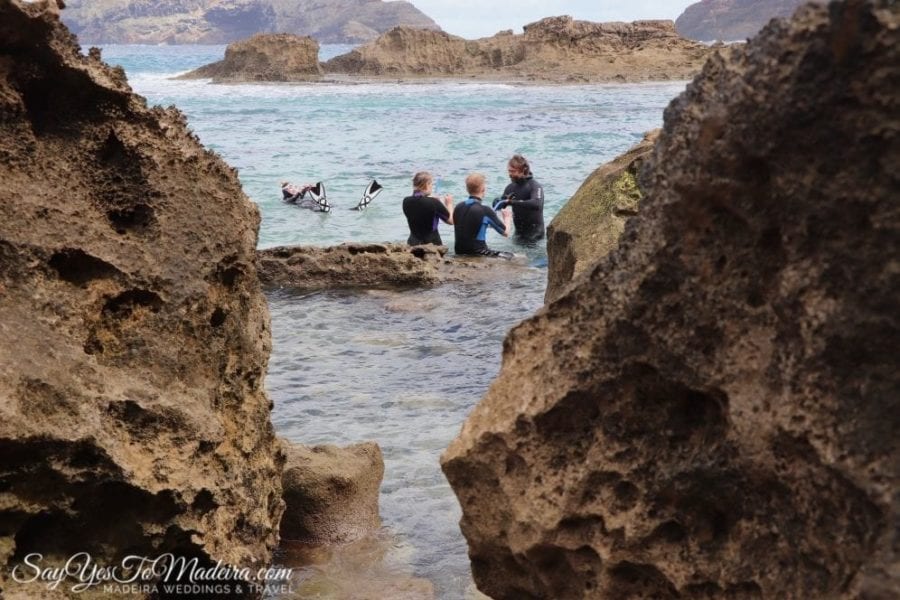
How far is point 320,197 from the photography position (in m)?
16.5

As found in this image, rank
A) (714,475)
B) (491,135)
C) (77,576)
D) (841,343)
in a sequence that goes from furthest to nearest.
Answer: (491,135), (77,576), (714,475), (841,343)

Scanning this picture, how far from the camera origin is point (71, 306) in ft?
12.7

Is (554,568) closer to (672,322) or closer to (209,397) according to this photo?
(672,322)

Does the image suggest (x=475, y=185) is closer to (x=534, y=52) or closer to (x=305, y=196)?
(x=305, y=196)

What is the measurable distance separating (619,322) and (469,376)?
17.0 feet

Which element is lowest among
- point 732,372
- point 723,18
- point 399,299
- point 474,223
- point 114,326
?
point 399,299

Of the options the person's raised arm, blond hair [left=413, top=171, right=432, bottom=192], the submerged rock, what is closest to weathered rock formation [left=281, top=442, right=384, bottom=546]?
the submerged rock

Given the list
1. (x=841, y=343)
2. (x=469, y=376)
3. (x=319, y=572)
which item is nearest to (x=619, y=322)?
(x=841, y=343)

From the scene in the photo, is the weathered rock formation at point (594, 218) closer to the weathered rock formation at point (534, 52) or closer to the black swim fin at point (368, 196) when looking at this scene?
the black swim fin at point (368, 196)

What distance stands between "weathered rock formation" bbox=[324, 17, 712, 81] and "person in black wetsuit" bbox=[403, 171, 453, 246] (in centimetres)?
4288

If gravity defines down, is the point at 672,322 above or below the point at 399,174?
above

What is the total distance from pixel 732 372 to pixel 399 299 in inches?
309

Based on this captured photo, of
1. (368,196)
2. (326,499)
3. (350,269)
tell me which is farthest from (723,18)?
(326,499)

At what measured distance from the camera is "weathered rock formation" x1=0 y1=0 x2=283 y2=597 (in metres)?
3.63
